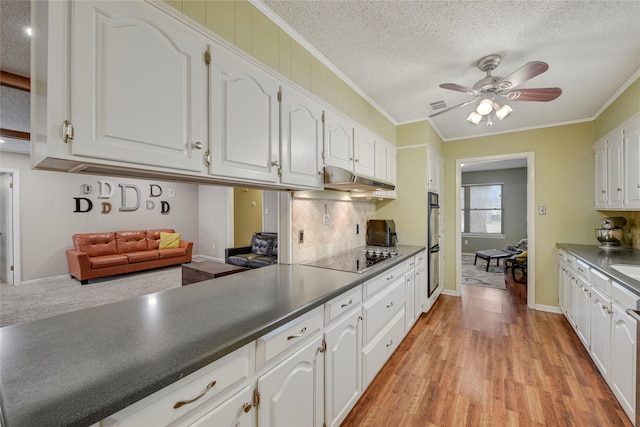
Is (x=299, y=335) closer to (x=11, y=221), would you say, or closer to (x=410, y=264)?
(x=410, y=264)

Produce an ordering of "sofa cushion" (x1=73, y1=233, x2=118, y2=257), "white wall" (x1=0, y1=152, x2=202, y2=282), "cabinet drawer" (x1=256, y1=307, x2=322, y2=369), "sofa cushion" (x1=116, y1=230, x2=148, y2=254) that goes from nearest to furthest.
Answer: "cabinet drawer" (x1=256, y1=307, x2=322, y2=369) → "white wall" (x1=0, y1=152, x2=202, y2=282) → "sofa cushion" (x1=73, y1=233, x2=118, y2=257) → "sofa cushion" (x1=116, y1=230, x2=148, y2=254)

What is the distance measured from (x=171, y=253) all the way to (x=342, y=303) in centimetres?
576

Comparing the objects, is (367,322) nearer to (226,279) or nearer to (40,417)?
(226,279)

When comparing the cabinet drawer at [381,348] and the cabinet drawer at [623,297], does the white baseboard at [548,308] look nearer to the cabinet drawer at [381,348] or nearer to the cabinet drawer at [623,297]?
the cabinet drawer at [623,297]

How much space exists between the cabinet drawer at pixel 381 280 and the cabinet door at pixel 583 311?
5.31ft

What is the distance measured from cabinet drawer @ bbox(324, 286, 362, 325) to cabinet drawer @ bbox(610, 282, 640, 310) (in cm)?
157

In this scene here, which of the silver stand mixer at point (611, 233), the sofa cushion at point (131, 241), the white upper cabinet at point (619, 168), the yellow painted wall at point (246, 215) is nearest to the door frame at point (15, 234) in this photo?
the sofa cushion at point (131, 241)

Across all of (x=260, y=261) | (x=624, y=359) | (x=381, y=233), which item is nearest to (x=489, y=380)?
(x=624, y=359)

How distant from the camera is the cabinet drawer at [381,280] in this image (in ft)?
6.22

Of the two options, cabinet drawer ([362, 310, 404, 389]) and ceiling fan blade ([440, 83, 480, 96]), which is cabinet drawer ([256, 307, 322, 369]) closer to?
cabinet drawer ([362, 310, 404, 389])

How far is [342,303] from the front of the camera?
1581mm

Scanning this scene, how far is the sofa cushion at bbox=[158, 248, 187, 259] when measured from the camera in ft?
19.6

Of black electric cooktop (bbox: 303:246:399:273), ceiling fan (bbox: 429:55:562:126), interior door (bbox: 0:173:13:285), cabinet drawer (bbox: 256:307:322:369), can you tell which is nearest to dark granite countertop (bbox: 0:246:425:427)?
cabinet drawer (bbox: 256:307:322:369)

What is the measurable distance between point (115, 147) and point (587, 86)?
12.5 ft
